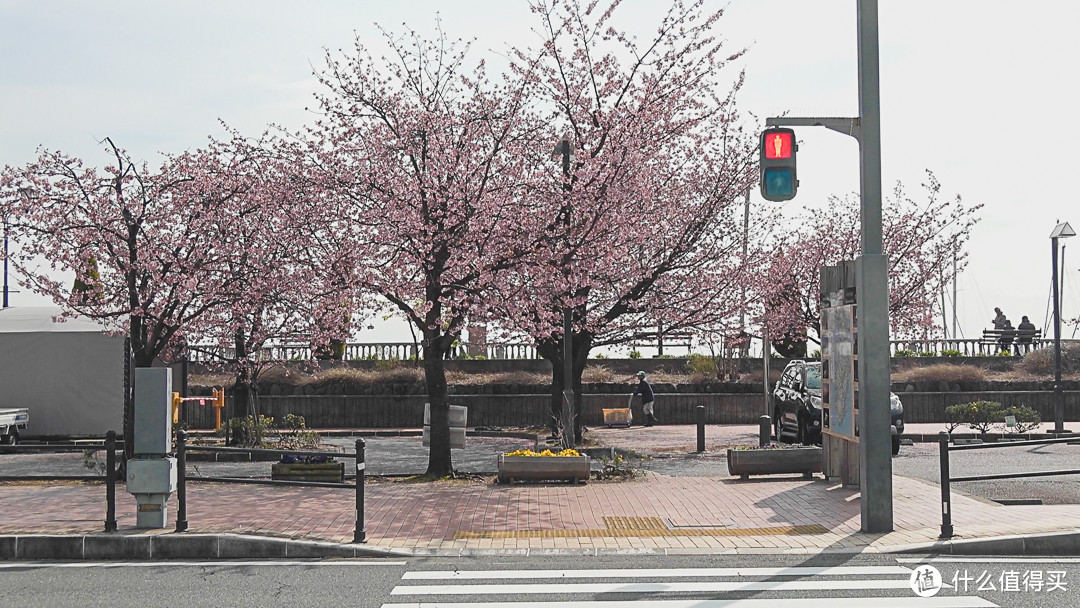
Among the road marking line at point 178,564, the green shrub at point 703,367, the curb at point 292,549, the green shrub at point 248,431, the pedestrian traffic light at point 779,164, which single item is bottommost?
the road marking line at point 178,564

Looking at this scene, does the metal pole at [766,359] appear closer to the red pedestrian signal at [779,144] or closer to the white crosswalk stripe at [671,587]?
the red pedestrian signal at [779,144]

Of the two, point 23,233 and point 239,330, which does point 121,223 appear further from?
point 239,330

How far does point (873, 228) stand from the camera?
448 inches

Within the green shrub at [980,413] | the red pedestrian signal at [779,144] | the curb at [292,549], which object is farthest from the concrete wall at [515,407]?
Answer: the curb at [292,549]

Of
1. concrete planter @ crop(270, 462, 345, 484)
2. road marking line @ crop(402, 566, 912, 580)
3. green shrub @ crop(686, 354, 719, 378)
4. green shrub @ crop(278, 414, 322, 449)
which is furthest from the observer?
green shrub @ crop(686, 354, 719, 378)

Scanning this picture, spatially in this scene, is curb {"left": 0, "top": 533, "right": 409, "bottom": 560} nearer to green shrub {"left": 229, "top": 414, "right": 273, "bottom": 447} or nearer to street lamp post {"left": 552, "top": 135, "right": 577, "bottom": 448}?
street lamp post {"left": 552, "top": 135, "right": 577, "bottom": 448}

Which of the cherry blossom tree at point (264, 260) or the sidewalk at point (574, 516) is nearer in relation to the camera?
the sidewalk at point (574, 516)

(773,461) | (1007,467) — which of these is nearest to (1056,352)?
(1007,467)

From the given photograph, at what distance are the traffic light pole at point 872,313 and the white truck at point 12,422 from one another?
20183 mm

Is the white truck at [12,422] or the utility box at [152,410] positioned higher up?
the utility box at [152,410]

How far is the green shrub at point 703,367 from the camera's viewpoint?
33344mm

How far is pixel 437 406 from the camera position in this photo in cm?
1738

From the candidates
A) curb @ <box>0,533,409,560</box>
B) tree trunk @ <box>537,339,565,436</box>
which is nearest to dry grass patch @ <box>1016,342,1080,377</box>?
tree trunk @ <box>537,339,565,436</box>

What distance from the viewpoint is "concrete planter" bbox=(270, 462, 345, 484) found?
15.7m
